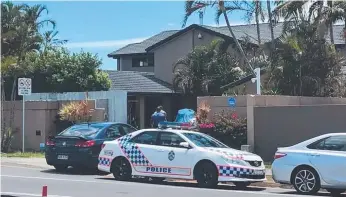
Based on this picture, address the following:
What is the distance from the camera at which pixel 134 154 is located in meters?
16.5

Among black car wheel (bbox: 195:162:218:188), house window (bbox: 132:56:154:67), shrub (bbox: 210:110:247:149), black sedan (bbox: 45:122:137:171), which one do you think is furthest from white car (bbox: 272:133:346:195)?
house window (bbox: 132:56:154:67)

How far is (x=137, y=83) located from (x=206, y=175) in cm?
2041

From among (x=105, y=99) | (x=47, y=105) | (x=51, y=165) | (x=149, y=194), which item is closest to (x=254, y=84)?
(x=105, y=99)

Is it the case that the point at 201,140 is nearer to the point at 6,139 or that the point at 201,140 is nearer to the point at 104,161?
the point at 104,161

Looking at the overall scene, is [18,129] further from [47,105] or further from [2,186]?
[2,186]

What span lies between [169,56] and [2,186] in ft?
79.7

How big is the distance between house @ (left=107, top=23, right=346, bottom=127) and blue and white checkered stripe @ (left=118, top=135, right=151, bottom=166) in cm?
1588

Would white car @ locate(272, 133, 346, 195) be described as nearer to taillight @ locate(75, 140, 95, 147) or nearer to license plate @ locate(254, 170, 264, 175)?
license plate @ locate(254, 170, 264, 175)

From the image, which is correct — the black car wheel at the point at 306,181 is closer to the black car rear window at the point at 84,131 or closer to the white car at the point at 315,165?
the white car at the point at 315,165

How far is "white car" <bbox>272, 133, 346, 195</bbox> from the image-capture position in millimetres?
Answer: 13867

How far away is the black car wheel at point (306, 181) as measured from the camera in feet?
46.5

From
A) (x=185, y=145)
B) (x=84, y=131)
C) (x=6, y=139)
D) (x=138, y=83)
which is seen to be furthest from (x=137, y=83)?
(x=185, y=145)

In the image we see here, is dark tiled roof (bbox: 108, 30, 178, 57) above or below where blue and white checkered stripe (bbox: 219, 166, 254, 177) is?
above

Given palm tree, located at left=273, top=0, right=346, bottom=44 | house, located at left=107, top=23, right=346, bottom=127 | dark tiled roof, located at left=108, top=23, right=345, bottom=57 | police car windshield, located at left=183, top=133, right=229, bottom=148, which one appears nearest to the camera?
police car windshield, located at left=183, top=133, right=229, bottom=148
